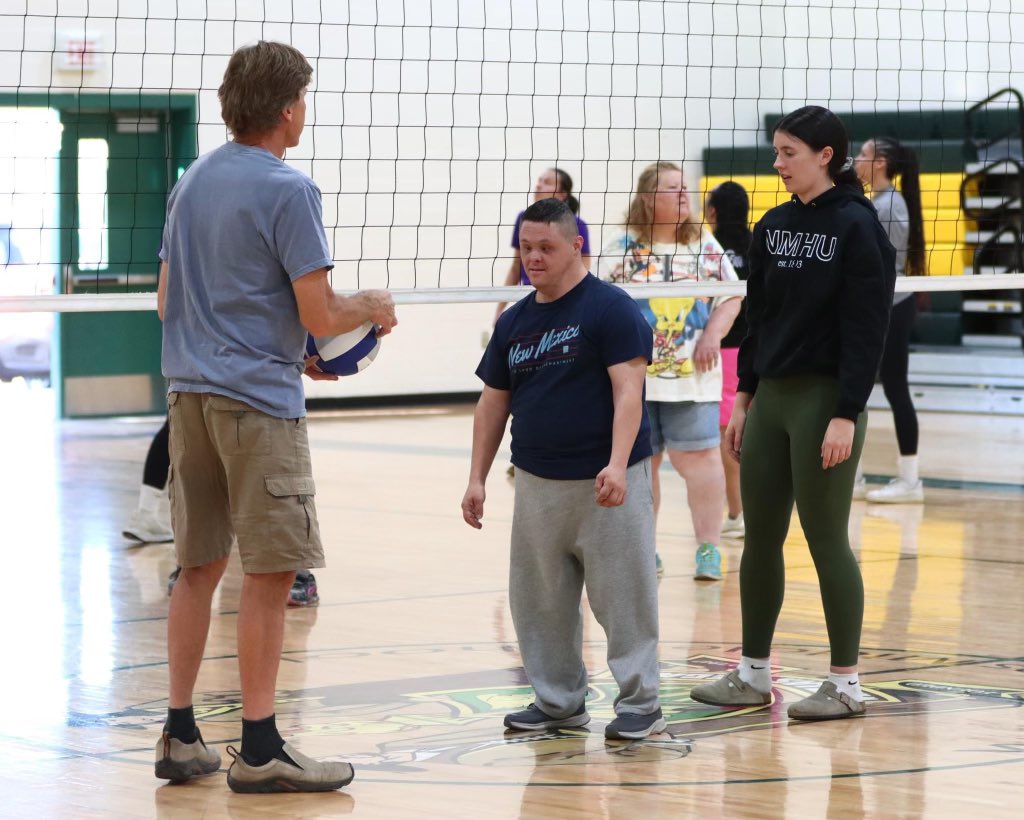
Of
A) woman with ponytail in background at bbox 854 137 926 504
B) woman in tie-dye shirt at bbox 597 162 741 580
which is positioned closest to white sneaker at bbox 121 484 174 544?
woman in tie-dye shirt at bbox 597 162 741 580

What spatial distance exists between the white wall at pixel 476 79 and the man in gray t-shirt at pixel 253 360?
24.3ft

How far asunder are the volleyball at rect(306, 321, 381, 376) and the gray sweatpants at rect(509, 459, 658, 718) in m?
0.50

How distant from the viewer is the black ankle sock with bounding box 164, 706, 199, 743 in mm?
3525

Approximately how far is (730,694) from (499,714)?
58cm

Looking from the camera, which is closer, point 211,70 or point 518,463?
point 518,463

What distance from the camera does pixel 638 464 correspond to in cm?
392

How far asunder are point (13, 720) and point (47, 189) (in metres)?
8.45

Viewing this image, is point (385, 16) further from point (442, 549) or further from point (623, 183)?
point (442, 549)

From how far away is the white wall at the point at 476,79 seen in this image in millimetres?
11375

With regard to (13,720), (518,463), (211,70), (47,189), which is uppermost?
(211,70)

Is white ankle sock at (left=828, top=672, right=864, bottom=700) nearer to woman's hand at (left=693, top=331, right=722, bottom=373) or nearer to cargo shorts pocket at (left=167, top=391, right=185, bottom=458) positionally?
cargo shorts pocket at (left=167, top=391, right=185, bottom=458)

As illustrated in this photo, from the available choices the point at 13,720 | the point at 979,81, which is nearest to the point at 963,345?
the point at 979,81

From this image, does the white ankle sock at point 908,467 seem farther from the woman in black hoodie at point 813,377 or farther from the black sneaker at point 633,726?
the black sneaker at point 633,726

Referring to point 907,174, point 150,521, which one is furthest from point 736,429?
point 907,174
